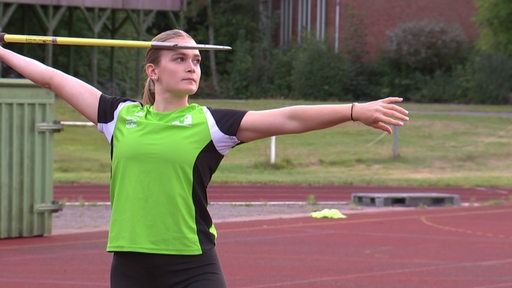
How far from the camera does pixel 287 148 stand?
31.9 metres

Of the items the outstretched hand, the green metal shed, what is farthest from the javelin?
the green metal shed

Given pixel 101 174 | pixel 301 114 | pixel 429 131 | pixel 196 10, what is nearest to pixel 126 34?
pixel 196 10

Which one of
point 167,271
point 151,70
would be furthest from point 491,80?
point 167,271

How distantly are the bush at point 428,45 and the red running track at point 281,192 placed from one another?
3209cm

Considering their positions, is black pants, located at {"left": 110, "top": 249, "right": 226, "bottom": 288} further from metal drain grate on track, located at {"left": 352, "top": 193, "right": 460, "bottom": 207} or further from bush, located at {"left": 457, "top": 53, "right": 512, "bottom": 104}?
bush, located at {"left": 457, "top": 53, "right": 512, "bottom": 104}

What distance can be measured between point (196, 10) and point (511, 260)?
48972 millimetres

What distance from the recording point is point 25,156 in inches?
490

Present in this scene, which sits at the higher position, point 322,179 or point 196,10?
point 196,10

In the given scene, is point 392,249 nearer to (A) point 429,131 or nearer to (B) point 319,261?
→ (B) point 319,261

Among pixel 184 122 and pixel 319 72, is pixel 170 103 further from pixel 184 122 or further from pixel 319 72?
pixel 319 72

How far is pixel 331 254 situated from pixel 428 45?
4325 centimetres

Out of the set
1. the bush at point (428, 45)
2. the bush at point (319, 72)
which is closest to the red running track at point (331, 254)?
the bush at point (428, 45)

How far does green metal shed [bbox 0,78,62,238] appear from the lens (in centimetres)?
1232

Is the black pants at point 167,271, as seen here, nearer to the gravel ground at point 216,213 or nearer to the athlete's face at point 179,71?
the athlete's face at point 179,71
